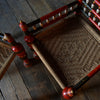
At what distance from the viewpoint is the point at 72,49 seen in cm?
96

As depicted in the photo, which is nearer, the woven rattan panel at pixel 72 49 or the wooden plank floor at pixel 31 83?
the woven rattan panel at pixel 72 49

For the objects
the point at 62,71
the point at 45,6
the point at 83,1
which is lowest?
the point at 62,71

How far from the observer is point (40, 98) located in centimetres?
111

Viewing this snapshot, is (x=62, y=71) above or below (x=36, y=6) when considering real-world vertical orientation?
below

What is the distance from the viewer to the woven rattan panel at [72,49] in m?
0.88

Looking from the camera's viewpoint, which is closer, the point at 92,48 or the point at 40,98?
the point at 92,48

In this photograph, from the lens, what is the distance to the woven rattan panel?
88 centimetres

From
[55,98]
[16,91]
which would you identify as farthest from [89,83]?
[16,91]

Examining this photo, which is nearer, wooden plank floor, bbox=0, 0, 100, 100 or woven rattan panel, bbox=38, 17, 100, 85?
woven rattan panel, bbox=38, 17, 100, 85

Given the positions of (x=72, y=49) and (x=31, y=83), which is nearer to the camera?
(x=72, y=49)

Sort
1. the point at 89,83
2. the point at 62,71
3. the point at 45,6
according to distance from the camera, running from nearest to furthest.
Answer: the point at 62,71, the point at 89,83, the point at 45,6

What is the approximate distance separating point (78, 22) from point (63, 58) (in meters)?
0.35

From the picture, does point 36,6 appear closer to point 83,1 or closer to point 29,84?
point 83,1

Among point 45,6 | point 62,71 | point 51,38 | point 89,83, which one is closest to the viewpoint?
point 62,71
